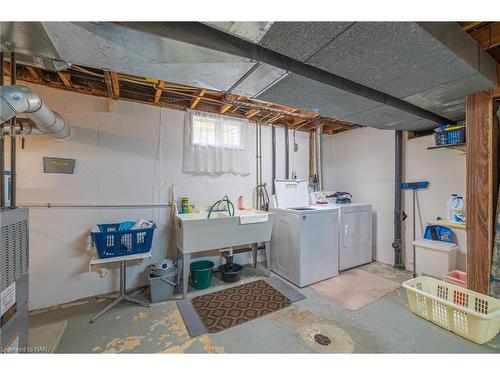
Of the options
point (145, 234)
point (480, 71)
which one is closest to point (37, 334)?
point (145, 234)

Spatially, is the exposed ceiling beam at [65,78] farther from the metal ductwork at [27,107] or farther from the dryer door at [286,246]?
the dryer door at [286,246]

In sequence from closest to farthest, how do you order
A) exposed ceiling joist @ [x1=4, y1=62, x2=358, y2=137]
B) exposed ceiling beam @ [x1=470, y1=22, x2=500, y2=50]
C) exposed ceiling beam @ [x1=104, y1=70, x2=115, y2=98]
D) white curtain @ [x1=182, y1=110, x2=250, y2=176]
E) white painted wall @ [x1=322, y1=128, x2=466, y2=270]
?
1. exposed ceiling beam @ [x1=470, y1=22, x2=500, y2=50]
2. exposed ceiling beam @ [x1=104, y1=70, x2=115, y2=98]
3. exposed ceiling joist @ [x1=4, y1=62, x2=358, y2=137]
4. white painted wall @ [x1=322, y1=128, x2=466, y2=270]
5. white curtain @ [x1=182, y1=110, x2=250, y2=176]

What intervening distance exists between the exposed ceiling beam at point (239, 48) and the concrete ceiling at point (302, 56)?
0.07 ft

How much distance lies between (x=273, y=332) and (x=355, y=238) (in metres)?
2.07

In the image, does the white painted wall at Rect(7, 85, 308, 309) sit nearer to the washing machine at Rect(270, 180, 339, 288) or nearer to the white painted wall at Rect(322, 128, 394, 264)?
the washing machine at Rect(270, 180, 339, 288)

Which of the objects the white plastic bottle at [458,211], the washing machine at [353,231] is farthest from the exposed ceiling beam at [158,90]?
the white plastic bottle at [458,211]

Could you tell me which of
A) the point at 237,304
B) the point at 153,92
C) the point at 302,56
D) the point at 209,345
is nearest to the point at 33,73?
the point at 153,92

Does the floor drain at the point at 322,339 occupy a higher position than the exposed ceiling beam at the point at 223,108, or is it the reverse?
the exposed ceiling beam at the point at 223,108

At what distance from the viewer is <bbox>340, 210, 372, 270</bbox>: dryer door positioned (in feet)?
10.2

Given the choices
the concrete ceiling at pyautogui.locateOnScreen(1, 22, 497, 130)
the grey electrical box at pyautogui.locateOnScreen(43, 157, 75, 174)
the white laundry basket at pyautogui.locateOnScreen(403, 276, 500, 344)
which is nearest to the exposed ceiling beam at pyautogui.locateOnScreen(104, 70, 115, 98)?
the concrete ceiling at pyautogui.locateOnScreen(1, 22, 497, 130)

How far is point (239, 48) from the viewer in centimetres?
130

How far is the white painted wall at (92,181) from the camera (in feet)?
7.24

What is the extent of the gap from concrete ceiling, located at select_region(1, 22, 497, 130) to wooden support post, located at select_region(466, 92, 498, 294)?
211 millimetres

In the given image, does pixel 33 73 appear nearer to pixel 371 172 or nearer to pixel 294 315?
pixel 294 315
